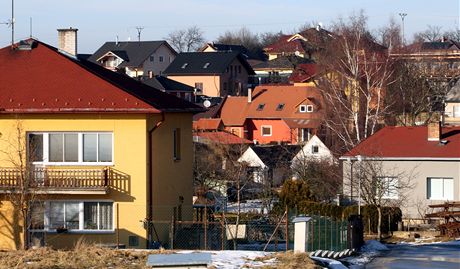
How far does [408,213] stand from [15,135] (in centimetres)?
2273

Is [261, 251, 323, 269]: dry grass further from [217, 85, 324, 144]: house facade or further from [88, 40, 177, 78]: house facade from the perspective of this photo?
[88, 40, 177, 78]: house facade

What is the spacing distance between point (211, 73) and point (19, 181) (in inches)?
3188

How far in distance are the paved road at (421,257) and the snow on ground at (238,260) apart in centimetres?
334

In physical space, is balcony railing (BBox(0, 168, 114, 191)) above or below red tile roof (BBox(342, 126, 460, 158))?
below

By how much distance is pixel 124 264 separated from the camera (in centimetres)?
2392

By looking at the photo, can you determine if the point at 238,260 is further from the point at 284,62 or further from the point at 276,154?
the point at 284,62

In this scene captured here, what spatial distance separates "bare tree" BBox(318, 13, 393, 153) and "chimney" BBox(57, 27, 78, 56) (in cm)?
2349

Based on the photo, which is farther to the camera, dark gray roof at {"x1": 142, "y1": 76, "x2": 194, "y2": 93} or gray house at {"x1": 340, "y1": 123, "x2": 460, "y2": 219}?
dark gray roof at {"x1": 142, "y1": 76, "x2": 194, "y2": 93}

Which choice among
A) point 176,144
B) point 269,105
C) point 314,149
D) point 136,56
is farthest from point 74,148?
point 136,56

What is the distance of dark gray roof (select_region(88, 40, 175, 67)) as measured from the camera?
121938 mm

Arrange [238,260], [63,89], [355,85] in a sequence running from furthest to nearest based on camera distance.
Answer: [355,85] < [63,89] < [238,260]

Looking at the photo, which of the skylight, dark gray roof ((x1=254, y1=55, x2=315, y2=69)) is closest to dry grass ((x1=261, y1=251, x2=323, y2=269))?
the skylight

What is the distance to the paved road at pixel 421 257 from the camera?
26.7 metres

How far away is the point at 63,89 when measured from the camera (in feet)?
109
